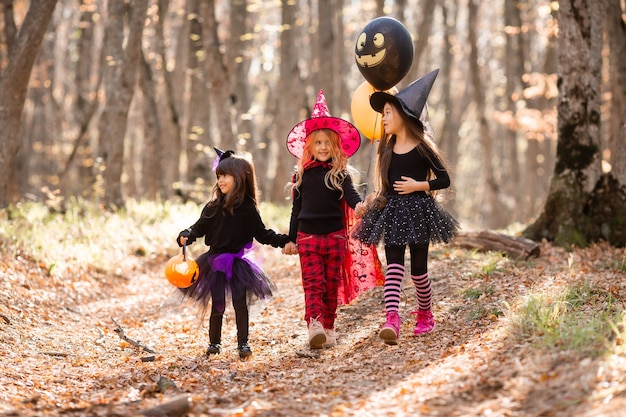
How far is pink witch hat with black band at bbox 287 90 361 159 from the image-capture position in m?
6.43

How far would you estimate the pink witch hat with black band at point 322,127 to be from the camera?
643 cm

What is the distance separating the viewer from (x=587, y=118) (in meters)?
9.39

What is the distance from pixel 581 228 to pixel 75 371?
6.66 metres

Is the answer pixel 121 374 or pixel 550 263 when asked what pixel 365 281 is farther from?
pixel 550 263

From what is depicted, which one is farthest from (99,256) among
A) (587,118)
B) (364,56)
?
(587,118)

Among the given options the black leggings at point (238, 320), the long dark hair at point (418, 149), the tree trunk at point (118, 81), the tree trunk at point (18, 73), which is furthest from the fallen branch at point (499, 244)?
the tree trunk at point (118, 81)

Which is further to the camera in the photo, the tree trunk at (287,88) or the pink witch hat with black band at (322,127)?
the tree trunk at (287,88)

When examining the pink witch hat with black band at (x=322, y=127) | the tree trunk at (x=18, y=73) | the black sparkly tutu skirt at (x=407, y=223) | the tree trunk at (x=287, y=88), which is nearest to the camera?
the black sparkly tutu skirt at (x=407, y=223)

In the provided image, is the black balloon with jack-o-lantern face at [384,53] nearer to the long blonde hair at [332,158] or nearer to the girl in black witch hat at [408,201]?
the girl in black witch hat at [408,201]

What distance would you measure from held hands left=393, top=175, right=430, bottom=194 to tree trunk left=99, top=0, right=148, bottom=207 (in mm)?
8276

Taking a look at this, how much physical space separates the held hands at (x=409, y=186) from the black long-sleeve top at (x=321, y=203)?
443 millimetres

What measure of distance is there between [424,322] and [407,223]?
93 cm

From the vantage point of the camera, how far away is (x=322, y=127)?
642 centimetres

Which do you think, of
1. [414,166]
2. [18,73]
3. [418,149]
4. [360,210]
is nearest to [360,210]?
[360,210]
